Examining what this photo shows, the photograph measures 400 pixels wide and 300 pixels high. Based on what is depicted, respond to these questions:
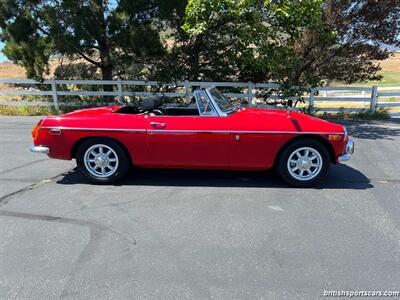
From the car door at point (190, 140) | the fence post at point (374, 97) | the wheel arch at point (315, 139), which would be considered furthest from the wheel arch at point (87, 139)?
the fence post at point (374, 97)

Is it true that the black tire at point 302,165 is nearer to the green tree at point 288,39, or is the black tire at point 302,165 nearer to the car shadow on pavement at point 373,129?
the car shadow on pavement at point 373,129

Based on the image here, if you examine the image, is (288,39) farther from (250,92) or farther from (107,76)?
(107,76)

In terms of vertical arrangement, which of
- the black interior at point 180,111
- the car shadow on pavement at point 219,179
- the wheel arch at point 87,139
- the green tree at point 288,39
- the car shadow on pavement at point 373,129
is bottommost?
the car shadow on pavement at point 219,179

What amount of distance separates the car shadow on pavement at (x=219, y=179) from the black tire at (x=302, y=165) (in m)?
0.16

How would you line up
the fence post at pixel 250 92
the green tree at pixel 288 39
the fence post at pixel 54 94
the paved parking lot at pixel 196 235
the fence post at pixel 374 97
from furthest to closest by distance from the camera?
1. the fence post at pixel 54 94
2. the fence post at pixel 250 92
3. the fence post at pixel 374 97
4. the green tree at pixel 288 39
5. the paved parking lot at pixel 196 235

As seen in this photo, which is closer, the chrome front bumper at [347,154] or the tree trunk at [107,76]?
the chrome front bumper at [347,154]

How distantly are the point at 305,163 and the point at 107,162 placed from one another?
9.03ft

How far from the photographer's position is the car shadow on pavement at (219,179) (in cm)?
512

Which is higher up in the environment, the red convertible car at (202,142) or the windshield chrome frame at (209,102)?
the windshield chrome frame at (209,102)

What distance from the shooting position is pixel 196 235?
11.9 ft

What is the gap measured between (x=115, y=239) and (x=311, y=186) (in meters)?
2.80

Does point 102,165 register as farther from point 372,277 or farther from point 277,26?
point 277,26

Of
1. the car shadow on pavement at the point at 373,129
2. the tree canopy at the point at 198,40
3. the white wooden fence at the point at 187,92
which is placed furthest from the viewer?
the white wooden fence at the point at 187,92

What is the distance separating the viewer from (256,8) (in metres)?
9.68
